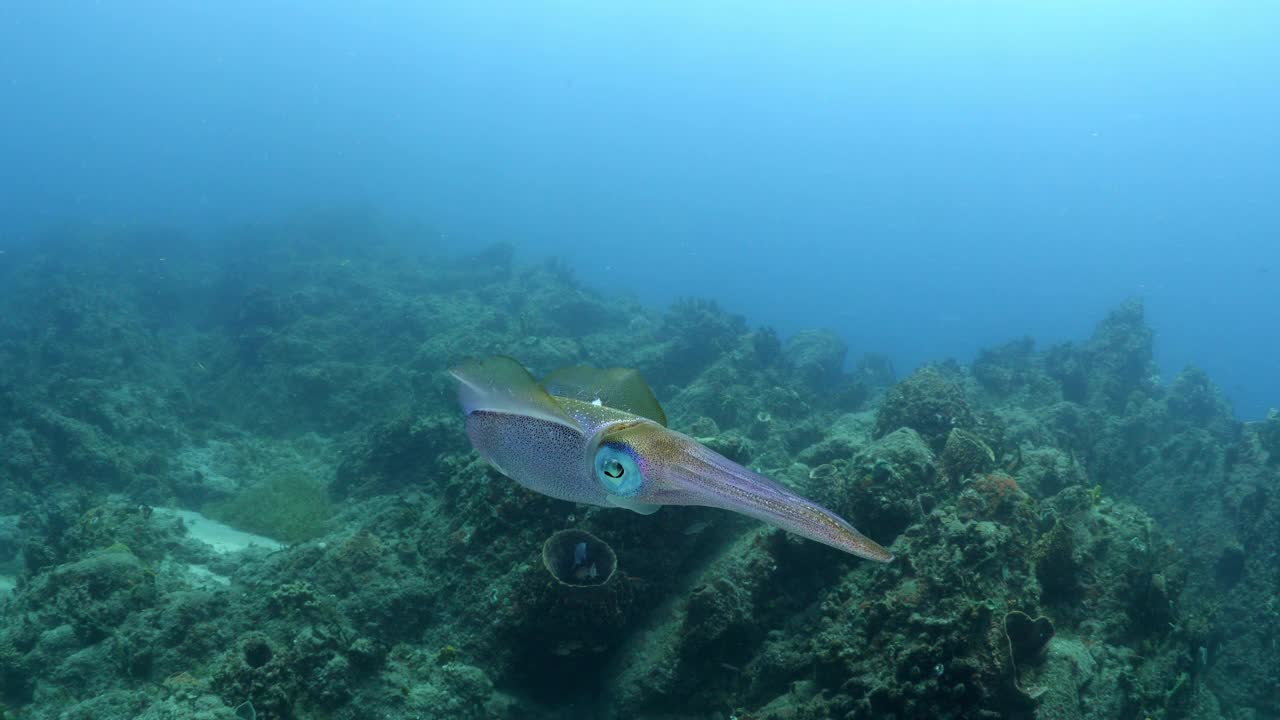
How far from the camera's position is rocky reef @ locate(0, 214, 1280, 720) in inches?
179

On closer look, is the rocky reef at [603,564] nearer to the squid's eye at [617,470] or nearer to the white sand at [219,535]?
the white sand at [219,535]

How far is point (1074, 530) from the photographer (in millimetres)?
6367

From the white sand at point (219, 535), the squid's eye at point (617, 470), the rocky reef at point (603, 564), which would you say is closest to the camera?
the squid's eye at point (617, 470)

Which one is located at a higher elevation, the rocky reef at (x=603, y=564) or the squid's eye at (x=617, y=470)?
the squid's eye at (x=617, y=470)

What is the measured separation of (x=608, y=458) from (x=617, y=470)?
4 cm

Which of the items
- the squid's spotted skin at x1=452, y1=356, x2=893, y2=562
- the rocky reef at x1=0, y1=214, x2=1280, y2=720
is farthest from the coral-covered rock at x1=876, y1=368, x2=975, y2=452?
the squid's spotted skin at x1=452, y1=356, x2=893, y2=562

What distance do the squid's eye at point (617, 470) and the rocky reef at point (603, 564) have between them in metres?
3.54

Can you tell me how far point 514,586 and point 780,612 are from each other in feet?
8.59

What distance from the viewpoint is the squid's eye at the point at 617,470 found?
138 centimetres

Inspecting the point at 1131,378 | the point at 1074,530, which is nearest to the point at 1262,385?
the point at 1131,378

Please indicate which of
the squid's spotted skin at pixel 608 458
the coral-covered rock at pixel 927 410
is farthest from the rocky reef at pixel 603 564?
the squid's spotted skin at pixel 608 458

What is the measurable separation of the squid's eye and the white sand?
1057 centimetres

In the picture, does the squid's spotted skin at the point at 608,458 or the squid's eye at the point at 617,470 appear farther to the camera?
the squid's eye at the point at 617,470

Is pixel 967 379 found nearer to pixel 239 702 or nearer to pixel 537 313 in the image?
pixel 537 313
